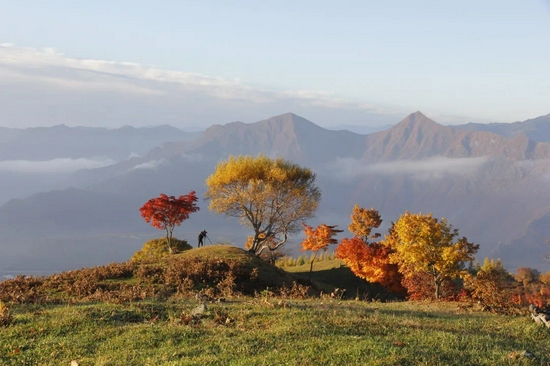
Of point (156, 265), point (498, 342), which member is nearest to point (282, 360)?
point (498, 342)

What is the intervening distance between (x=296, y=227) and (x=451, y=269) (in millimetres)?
22705

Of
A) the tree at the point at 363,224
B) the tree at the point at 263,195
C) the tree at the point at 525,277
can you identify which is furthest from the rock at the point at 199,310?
the tree at the point at 525,277

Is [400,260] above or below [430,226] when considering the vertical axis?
below

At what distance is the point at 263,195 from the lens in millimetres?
58656

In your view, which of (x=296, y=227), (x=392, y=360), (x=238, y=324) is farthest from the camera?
(x=296, y=227)

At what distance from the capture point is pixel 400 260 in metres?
47.8

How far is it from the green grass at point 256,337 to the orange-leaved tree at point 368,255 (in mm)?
36944

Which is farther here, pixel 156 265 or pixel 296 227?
pixel 296 227

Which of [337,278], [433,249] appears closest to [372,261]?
[337,278]

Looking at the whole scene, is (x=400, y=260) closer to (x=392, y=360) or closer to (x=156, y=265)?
(x=156, y=265)

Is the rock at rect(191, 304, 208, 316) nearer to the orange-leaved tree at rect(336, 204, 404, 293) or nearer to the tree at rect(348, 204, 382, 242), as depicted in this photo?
the orange-leaved tree at rect(336, 204, 404, 293)

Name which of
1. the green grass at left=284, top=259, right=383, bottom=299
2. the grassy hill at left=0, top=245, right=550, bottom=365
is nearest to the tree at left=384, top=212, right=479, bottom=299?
the green grass at left=284, top=259, right=383, bottom=299

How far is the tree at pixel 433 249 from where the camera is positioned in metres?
42.5

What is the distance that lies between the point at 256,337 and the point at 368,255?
1739 inches
